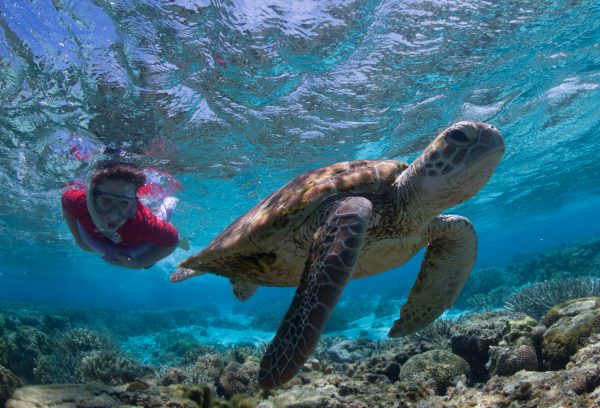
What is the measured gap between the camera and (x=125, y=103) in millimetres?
8977

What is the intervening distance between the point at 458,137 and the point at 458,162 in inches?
9.0

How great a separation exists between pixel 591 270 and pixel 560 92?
7.61 meters

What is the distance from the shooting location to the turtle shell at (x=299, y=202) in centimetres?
355

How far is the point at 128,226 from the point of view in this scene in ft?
21.5

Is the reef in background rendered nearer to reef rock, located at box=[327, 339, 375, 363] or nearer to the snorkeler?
reef rock, located at box=[327, 339, 375, 363]

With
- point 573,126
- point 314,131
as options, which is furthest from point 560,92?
point 314,131

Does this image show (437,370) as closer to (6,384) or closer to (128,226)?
(6,384)

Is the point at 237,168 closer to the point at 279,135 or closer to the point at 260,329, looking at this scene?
the point at 279,135

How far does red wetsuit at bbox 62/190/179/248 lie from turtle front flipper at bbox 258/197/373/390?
4.98 metres

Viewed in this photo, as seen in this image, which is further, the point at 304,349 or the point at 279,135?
the point at 279,135

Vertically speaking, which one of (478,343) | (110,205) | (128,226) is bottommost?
(478,343)

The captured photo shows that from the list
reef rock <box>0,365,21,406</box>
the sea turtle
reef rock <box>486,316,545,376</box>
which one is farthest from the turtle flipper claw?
reef rock <box>486,316,545,376</box>

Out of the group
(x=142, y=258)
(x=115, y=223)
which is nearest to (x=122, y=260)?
(x=142, y=258)

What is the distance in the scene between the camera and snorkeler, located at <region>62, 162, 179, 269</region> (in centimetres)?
614
